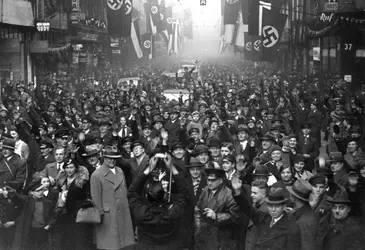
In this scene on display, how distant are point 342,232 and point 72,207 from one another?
317 centimetres

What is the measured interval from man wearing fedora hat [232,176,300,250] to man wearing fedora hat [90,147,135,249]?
5.33ft

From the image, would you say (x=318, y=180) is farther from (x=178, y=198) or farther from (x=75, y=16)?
(x=75, y=16)

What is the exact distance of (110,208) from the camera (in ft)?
27.1

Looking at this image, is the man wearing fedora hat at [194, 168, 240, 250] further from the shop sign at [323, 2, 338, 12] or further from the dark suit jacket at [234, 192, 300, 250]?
the shop sign at [323, 2, 338, 12]

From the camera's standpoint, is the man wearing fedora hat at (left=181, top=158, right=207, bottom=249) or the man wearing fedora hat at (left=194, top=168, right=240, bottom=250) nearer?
the man wearing fedora hat at (left=194, top=168, right=240, bottom=250)

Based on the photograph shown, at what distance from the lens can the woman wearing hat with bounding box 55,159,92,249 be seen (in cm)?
855

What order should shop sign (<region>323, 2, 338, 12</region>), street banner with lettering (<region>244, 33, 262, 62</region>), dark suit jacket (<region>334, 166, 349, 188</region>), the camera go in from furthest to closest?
street banner with lettering (<region>244, 33, 262, 62</region>) < shop sign (<region>323, 2, 338, 12</region>) < dark suit jacket (<region>334, 166, 349, 188</region>) < the camera

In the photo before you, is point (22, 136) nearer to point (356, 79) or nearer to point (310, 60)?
point (356, 79)

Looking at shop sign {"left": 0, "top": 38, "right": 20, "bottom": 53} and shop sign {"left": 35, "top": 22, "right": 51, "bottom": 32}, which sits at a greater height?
shop sign {"left": 35, "top": 22, "right": 51, "bottom": 32}

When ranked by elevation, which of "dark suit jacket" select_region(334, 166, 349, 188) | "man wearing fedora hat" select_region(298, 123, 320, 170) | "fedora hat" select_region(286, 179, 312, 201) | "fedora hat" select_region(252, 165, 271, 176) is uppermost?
"fedora hat" select_region(286, 179, 312, 201)

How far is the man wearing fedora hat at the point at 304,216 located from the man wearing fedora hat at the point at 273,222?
3.5 inches

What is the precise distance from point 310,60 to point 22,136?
131ft

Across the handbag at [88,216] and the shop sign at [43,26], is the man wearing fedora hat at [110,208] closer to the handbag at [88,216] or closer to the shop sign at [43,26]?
the handbag at [88,216]


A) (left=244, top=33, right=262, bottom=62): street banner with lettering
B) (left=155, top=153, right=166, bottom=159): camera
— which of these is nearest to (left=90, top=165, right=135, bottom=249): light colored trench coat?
(left=155, top=153, right=166, bottom=159): camera
